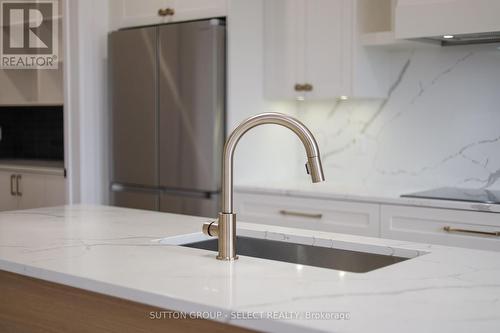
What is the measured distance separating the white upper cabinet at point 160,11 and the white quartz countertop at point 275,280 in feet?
→ 6.48

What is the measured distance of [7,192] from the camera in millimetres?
4918

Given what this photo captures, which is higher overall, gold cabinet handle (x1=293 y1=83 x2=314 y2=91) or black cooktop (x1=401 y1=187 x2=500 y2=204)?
gold cabinet handle (x1=293 y1=83 x2=314 y2=91)

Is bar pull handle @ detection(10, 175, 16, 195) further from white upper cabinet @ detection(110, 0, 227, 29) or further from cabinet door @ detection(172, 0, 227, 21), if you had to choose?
cabinet door @ detection(172, 0, 227, 21)

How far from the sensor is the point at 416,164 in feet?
12.9

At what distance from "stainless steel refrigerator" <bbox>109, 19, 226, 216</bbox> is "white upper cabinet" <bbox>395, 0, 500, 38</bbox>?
105 centimetres

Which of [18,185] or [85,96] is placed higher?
[85,96]

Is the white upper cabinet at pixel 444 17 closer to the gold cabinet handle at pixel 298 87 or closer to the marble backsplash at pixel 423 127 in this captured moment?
the marble backsplash at pixel 423 127

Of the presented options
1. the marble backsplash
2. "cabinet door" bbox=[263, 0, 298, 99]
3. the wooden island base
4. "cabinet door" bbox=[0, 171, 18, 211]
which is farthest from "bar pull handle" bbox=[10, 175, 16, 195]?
the wooden island base

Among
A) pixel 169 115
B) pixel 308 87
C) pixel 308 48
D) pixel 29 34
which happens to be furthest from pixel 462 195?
pixel 29 34

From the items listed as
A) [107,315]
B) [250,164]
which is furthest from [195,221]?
[250,164]

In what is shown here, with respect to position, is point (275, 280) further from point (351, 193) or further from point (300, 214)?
point (300, 214)

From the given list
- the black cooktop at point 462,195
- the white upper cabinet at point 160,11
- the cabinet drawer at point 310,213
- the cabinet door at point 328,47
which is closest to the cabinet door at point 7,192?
the white upper cabinet at point 160,11

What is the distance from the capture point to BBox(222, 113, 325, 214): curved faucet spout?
1.71 m

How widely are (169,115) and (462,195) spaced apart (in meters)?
1.73
